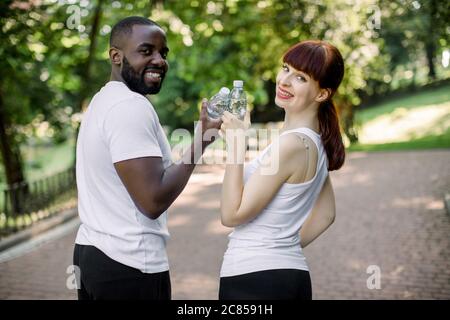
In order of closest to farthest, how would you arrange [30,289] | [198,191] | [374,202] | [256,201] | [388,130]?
1. [256,201]
2. [30,289]
3. [374,202]
4. [198,191]
5. [388,130]

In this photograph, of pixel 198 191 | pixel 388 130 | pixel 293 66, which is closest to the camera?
pixel 293 66

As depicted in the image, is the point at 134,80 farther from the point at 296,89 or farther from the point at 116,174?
the point at 296,89

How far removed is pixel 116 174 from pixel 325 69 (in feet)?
3.48

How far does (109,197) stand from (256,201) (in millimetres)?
633

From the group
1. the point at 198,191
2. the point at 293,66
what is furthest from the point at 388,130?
→ the point at 293,66

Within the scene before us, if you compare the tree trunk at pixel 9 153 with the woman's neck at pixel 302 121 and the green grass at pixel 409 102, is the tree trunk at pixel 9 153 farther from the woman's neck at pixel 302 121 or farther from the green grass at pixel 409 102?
the green grass at pixel 409 102

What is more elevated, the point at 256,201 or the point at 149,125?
the point at 149,125

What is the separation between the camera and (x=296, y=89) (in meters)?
2.20

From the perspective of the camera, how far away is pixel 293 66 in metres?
2.20

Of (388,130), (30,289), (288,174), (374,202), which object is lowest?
(30,289)

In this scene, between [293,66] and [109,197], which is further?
[293,66]

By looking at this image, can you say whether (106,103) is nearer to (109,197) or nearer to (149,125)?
(149,125)

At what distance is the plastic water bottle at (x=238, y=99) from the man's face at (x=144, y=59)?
1.22 ft

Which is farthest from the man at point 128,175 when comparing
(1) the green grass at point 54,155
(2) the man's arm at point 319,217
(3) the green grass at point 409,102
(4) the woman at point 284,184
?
(3) the green grass at point 409,102
